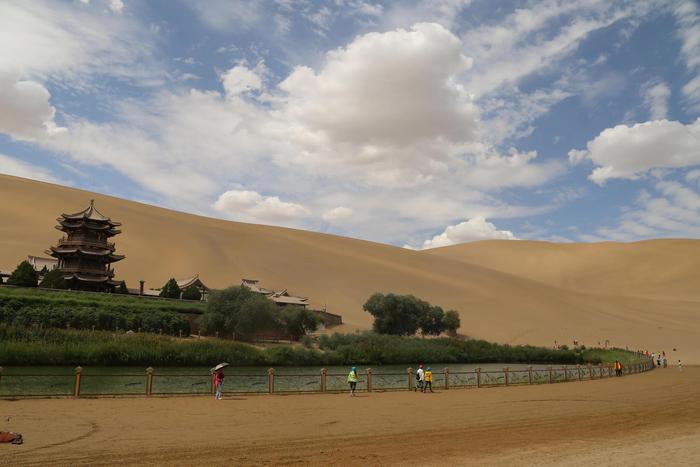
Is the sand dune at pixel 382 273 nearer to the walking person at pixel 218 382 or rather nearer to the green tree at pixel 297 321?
the green tree at pixel 297 321

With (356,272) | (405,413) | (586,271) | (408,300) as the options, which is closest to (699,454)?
(405,413)

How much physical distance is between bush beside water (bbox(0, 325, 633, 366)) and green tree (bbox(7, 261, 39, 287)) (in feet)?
48.0

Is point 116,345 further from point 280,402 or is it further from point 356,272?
point 356,272

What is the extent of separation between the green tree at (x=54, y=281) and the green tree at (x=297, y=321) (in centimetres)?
2177

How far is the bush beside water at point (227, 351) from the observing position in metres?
37.9

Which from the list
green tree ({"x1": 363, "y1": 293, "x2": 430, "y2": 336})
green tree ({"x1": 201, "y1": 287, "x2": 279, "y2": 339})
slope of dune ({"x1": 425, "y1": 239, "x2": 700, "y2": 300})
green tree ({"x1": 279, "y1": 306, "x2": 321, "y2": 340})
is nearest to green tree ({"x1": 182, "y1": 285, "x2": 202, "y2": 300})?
green tree ({"x1": 201, "y1": 287, "x2": 279, "y2": 339})

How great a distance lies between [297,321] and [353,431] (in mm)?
47591

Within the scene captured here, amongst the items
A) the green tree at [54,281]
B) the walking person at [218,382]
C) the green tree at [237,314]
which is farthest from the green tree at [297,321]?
the walking person at [218,382]

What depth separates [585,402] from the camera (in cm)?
2339

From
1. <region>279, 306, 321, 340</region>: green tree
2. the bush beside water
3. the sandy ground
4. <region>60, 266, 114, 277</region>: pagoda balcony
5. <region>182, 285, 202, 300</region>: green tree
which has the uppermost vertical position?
<region>60, 266, 114, 277</region>: pagoda balcony

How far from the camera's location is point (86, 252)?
63.2 metres

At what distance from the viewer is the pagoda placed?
206 feet

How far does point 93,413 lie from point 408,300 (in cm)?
5882

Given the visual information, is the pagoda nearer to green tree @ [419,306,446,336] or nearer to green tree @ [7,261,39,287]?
green tree @ [7,261,39,287]
